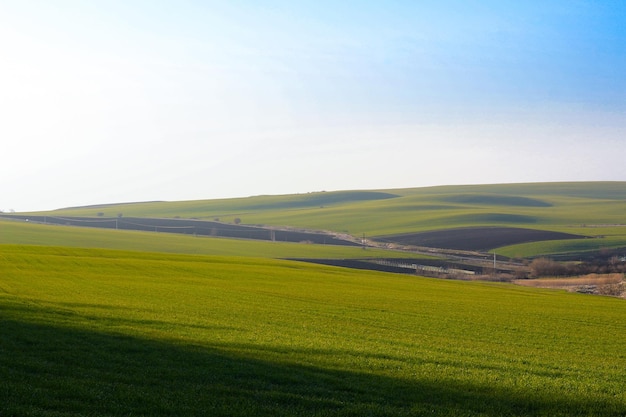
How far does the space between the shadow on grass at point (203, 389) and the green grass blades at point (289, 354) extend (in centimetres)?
4

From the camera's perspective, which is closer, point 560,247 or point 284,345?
point 284,345

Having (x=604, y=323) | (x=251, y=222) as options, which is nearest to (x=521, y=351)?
(x=604, y=323)

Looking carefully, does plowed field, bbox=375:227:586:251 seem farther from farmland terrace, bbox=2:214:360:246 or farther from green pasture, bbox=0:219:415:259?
green pasture, bbox=0:219:415:259

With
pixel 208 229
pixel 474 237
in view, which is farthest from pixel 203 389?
pixel 208 229

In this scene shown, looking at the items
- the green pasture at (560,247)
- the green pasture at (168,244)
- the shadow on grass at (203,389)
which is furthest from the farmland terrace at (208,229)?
the shadow on grass at (203,389)

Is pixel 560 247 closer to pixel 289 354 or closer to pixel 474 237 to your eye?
pixel 474 237

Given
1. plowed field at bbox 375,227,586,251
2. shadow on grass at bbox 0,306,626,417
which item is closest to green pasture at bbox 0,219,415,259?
plowed field at bbox 375,227,586,251

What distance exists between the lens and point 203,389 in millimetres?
12594

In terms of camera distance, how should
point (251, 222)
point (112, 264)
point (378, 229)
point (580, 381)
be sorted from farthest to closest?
1. point (251, 222)
2. point (378, 229)
3. point (112, 264)
4. point (580, 381)

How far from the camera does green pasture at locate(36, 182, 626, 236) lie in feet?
409

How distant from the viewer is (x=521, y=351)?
20.6m

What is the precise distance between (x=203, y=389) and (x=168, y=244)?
251ft

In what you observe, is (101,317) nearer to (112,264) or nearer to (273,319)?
(273,319)

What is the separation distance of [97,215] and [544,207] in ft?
326
